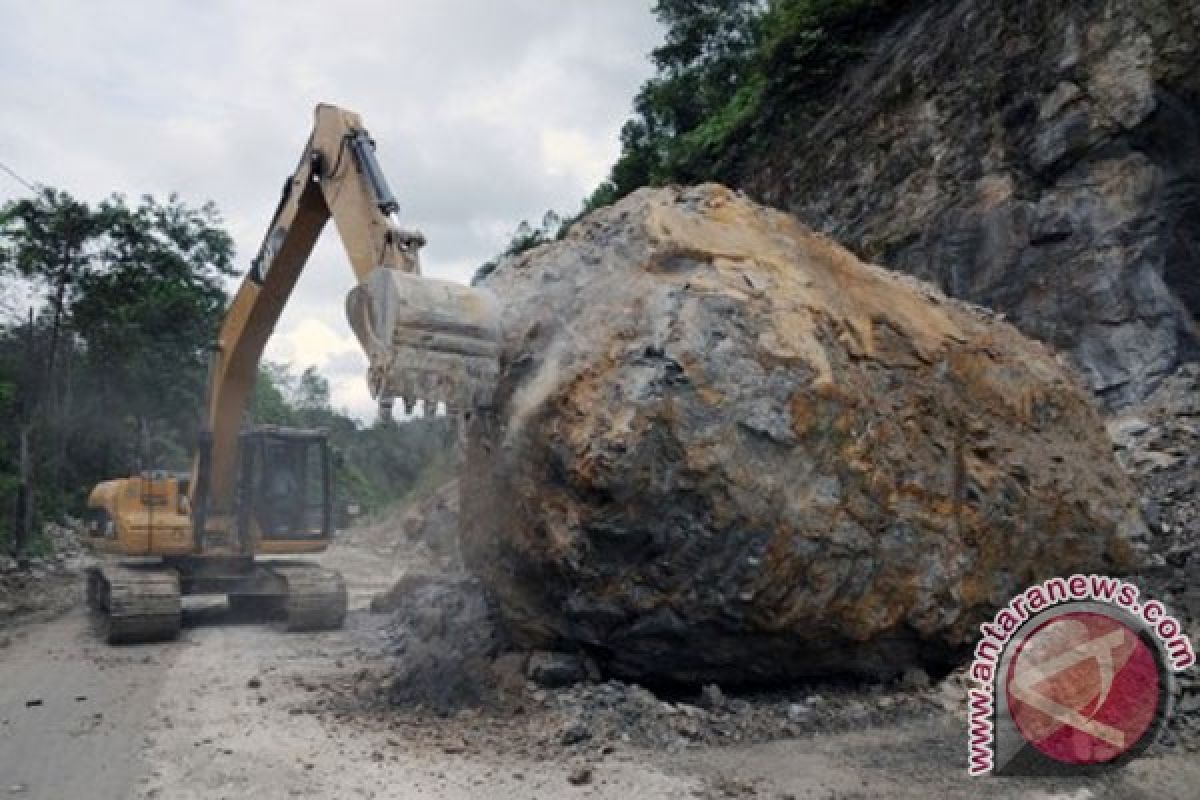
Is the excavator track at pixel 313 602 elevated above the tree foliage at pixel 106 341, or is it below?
below

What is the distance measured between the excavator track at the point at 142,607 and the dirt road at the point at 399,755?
1.44 metres

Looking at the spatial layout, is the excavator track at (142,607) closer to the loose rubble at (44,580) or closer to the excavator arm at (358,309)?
the excavator arm at (358,309)

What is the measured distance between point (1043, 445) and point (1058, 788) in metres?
2.65

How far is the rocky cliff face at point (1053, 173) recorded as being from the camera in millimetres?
10125

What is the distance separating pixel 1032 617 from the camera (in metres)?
5.20

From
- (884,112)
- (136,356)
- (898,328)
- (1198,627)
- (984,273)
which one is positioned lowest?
(1198,627)

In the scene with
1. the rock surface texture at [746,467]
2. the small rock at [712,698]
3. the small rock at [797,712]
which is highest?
the rock surface texture at [746,467]

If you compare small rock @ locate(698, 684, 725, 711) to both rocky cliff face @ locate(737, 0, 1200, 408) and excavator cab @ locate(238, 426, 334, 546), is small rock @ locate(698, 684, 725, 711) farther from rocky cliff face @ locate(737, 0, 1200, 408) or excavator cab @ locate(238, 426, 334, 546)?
rocky cliff face @ locate(737, 0, 1200, 408)

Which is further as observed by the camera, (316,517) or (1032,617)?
(316,517)

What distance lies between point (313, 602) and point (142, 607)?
1.47m

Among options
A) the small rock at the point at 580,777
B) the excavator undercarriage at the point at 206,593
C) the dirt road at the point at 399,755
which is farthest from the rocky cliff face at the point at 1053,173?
the excavator undercarriage at the point at 206,593

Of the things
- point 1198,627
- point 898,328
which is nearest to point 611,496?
point 898,328

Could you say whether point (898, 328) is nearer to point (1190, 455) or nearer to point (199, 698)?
point (1190, 455)

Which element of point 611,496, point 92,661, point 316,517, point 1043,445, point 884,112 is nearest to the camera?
point 611,496
